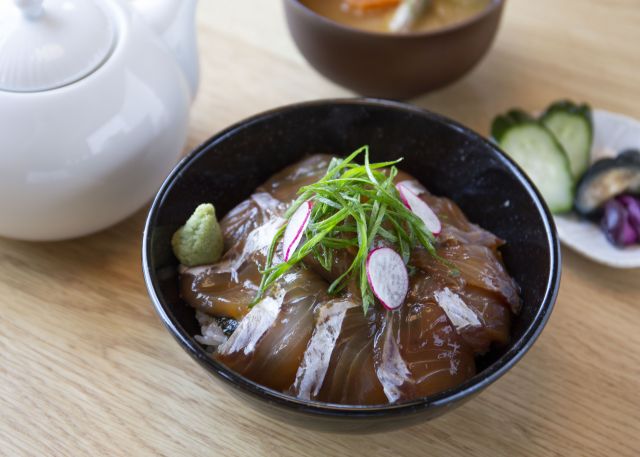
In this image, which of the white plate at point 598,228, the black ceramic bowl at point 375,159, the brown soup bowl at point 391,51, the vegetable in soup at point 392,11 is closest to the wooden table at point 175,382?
the white plate at point 598,228

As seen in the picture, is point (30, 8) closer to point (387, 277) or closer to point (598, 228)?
point (387, 277)

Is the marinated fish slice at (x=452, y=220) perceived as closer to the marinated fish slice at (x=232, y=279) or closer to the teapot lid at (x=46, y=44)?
the marinated fish slice at (x=232, y=279)

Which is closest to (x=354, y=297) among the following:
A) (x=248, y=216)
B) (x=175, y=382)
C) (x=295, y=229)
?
(x=295, y=229)

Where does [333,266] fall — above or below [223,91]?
above

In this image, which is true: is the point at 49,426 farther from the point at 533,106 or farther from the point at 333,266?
the point at 533,106

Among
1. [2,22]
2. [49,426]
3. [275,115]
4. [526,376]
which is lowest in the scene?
[49,426]

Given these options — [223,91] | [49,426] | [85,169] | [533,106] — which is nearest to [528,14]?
[533,106]
